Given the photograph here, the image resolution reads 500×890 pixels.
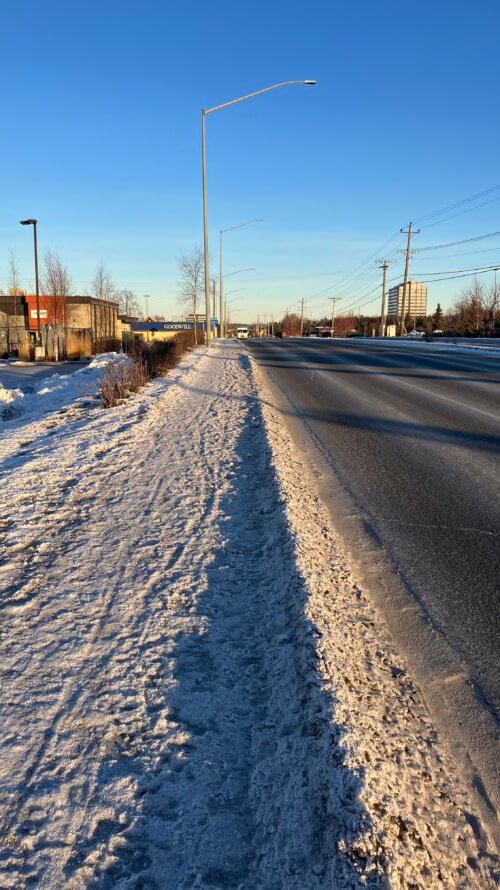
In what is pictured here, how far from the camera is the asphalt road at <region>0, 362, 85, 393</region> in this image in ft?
69.2

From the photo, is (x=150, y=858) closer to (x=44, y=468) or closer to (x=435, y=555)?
(x=435, y=555)

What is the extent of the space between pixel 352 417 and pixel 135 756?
836 centimetres

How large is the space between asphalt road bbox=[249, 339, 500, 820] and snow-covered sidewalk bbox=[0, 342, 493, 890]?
51 cm

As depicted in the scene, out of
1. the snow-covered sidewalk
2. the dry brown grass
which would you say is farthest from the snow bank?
the snow-covered sidewalk

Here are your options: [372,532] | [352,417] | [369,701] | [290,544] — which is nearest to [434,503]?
[372,532]

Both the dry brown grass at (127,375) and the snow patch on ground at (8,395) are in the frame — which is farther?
the snow patch on ground at (8,395)

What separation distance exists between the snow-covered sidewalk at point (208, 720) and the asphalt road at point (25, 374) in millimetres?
16526

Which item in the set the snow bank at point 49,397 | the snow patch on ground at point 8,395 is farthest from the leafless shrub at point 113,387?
the snow patch on ground at point 8,395

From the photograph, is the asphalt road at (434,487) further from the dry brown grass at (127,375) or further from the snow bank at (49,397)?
the snow bank at (49,397)

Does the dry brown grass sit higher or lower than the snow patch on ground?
higher

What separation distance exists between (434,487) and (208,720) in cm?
407

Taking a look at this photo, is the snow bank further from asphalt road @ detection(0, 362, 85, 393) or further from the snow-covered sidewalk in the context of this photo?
the snow-covered sidewalk

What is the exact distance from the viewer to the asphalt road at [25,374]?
69.2ft

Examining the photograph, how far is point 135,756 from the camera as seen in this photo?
2.21 meters
